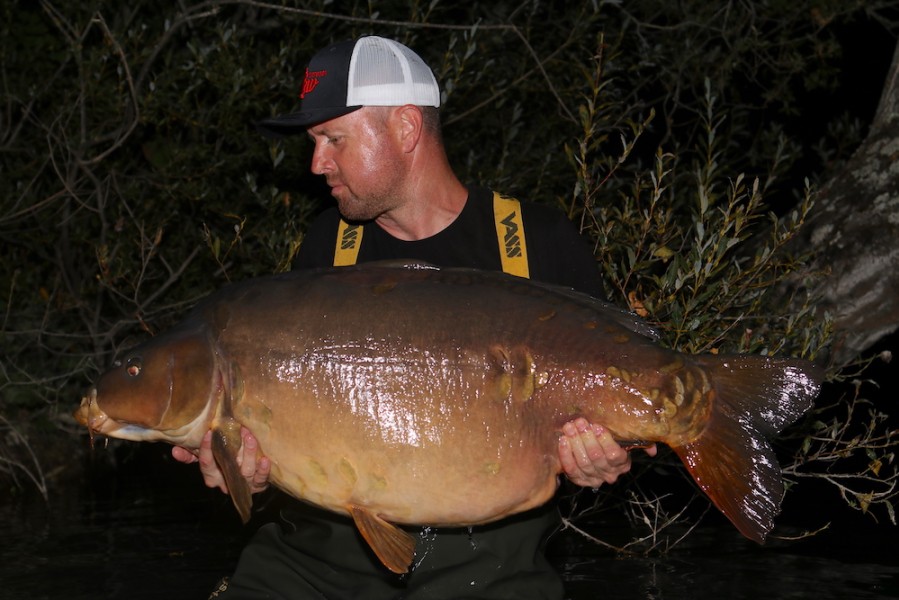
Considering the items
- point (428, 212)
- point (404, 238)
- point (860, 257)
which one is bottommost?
point (860, 257)

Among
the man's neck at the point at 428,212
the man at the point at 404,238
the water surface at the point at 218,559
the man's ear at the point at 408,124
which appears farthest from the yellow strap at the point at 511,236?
the water surface at the point at 218,559

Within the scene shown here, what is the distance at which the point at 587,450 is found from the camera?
301cm

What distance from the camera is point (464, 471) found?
119 inches

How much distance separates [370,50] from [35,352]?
4.94 m

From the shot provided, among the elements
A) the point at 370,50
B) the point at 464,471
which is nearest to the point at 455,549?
the point at 464,471

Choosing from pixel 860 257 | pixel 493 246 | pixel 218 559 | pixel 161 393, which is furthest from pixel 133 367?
pixel 860 257

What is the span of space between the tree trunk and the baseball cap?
2.21 meters

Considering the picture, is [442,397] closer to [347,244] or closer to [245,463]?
[245,463]

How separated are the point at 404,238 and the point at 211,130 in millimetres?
3384

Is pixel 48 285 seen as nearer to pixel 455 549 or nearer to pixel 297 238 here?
pixel 297 238

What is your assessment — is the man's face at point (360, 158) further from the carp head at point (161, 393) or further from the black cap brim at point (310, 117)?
the carp head at point (161, 393)

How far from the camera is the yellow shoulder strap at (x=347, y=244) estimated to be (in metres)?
3.87

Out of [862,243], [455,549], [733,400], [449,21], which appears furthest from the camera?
[449,21]

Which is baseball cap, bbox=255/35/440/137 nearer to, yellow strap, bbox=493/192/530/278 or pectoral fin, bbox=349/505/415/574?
yellow strap, bbox=493/192/530/278
